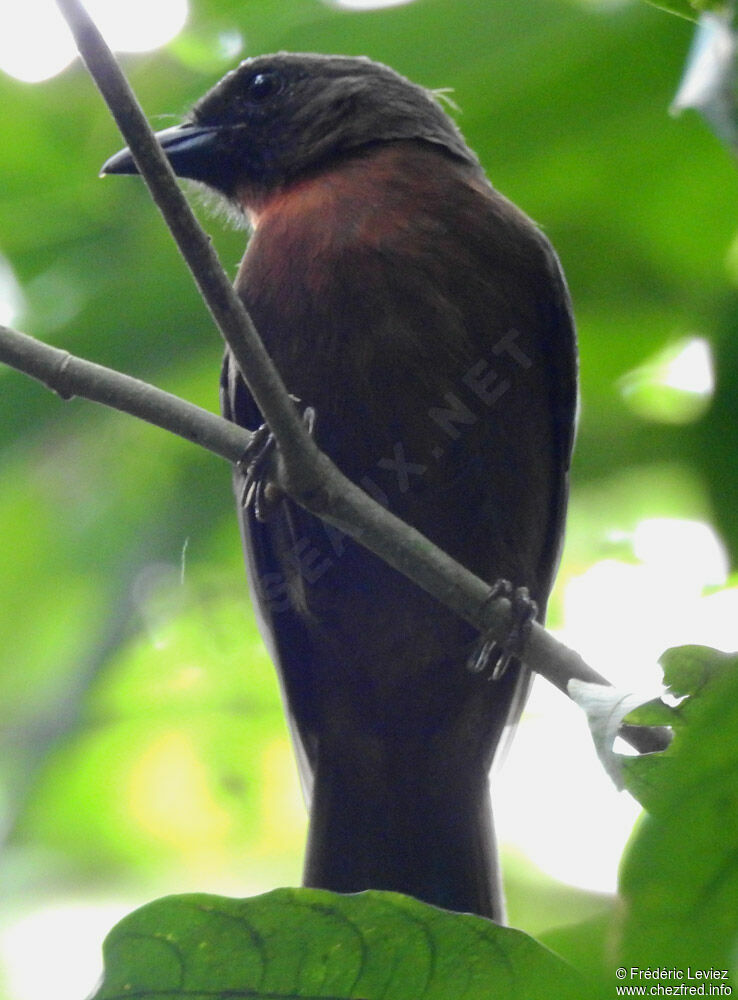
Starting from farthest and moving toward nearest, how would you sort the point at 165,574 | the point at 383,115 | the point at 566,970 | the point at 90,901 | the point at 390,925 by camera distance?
the point at 90,901, the point at 383,115, the point at 165,574, the point at 390,925, the point at 566,970

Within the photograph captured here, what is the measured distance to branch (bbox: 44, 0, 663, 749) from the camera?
5.79 feet

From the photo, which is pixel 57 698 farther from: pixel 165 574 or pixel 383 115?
pixel 383 115

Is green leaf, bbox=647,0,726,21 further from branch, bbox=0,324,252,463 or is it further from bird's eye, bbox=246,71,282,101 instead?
bird's eye, bbox=246,71,282,101

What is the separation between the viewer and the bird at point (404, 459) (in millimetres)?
3043

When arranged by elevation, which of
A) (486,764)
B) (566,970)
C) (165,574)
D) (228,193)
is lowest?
(566,970)

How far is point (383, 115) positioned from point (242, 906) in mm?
2673

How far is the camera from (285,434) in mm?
2059

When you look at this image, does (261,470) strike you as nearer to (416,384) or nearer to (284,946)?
(416,384)

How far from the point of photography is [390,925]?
1537 millimetres

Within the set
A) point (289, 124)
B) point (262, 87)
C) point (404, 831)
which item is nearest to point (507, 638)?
point (404, 831)

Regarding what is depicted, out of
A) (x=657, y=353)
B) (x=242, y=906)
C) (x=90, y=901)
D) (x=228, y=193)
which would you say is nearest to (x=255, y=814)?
(x=90, y=901)

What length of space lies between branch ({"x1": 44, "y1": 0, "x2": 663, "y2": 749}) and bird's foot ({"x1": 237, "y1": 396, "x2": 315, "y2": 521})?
175 millimetres

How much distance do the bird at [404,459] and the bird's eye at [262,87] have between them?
0.86ft

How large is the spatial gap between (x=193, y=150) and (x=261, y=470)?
1593 mm
